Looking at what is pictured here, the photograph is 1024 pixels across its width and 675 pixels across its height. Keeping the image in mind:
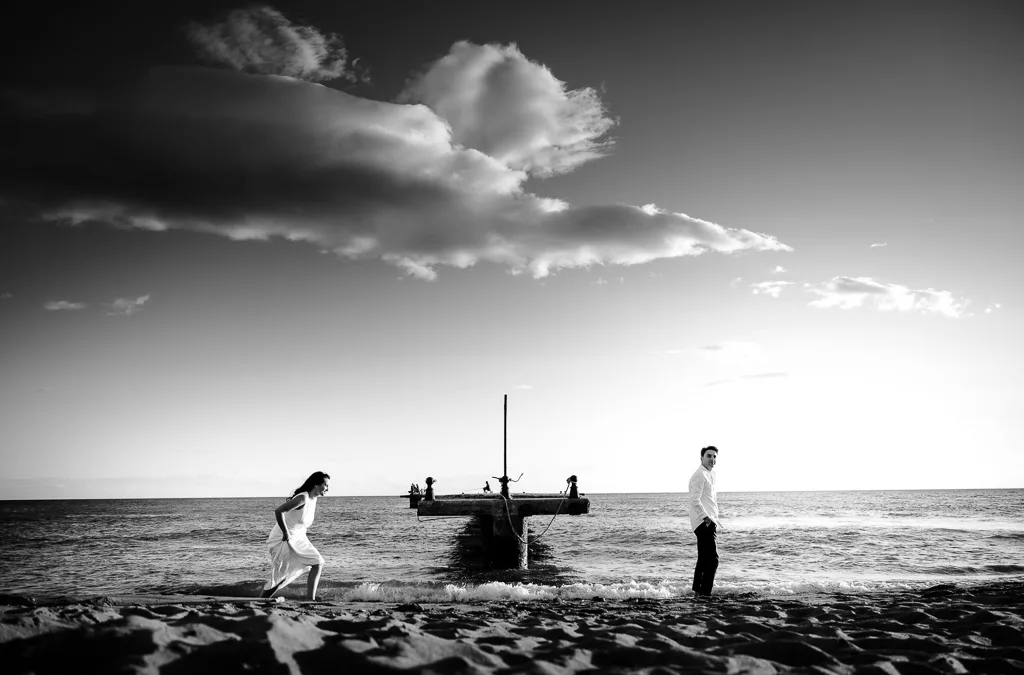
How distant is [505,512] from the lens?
1540 centimetres

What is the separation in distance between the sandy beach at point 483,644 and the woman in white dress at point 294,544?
1.87 meters

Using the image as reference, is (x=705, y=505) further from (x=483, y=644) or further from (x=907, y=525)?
(x=907, y=525)

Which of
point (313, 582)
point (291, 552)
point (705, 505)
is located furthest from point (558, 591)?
point (291, 552)

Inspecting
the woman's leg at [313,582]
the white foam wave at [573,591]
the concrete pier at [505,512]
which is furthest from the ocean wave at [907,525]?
the woman's leg at [313,582]

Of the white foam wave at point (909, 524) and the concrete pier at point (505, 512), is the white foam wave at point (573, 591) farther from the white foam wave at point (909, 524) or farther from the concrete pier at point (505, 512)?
the white foam wave at point (909, 524)

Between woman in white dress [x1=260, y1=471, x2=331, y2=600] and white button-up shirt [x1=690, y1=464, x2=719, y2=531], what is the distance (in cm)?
487

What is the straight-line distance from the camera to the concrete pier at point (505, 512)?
49.4ft

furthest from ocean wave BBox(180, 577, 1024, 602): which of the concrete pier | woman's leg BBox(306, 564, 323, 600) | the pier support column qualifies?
the pier support column

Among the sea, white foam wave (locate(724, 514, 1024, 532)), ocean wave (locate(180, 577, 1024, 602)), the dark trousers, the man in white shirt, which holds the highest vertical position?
the man in white shirt

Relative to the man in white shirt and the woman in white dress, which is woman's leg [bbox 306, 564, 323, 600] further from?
the man in white shirt

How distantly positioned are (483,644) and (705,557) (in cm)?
514

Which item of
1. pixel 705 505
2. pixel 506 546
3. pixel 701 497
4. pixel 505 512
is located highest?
pixel 701 497

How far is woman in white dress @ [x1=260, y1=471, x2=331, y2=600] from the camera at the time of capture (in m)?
6.44

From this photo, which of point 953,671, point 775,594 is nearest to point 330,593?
point 775,594
